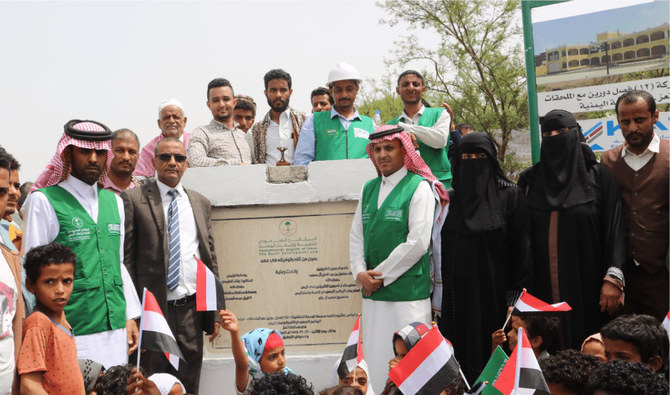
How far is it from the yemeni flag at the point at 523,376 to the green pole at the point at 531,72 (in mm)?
4480

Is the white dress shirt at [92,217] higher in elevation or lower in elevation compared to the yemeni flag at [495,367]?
higher

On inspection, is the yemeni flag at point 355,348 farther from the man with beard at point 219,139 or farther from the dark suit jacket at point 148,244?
the man with beard at point 219,139

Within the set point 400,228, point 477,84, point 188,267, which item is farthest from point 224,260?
point 477,84

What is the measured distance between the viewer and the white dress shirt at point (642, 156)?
4.95 metres

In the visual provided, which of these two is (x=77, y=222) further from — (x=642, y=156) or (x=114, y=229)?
(x=642, y=156)

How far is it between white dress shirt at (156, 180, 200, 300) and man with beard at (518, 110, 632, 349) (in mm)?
2412

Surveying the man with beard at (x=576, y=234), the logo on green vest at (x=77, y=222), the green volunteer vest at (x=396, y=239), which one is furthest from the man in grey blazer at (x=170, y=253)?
the man with beard at (x=576, y=234)

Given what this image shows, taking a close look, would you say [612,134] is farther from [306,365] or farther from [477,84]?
[477,84]

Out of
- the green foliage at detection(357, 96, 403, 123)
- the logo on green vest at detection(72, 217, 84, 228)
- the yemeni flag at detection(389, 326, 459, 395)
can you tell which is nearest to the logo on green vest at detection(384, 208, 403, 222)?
the yemeni flag at detection(389, 326, 459, 395)

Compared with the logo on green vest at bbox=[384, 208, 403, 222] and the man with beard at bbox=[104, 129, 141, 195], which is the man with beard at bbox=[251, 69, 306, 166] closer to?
the man with beard at bbox=[104, 129, 141, 195]

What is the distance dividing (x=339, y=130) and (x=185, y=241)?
5.83ft

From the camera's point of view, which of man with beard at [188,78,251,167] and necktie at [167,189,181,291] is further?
man with beard at [188,78,251,167]

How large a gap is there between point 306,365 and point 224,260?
1.09 metres

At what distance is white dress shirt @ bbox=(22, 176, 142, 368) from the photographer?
443 cm
